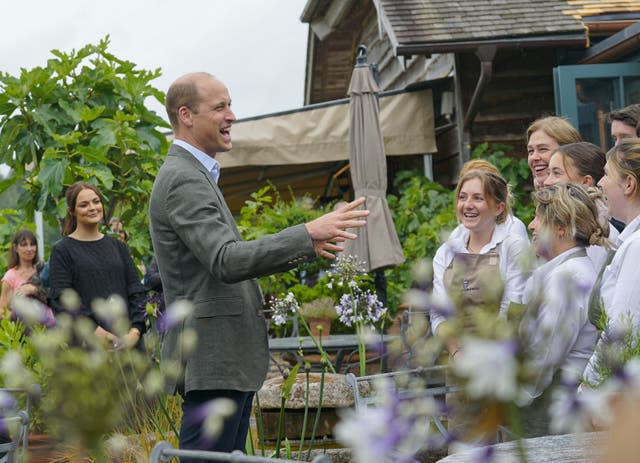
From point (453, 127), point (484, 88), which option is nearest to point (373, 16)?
point (453, 127)

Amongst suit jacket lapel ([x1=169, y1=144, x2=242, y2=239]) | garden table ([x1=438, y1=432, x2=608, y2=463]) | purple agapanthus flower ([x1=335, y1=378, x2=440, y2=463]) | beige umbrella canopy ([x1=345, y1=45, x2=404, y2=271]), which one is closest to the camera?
purple agapanthus flower ([x1=335, y1=378, x2=440, y2=463])

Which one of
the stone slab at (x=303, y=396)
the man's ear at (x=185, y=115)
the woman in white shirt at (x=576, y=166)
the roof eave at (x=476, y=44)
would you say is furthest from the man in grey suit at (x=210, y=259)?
the roof eave at (x=476, y=44)

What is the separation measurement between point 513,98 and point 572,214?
7200 mm

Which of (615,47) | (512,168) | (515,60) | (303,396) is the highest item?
(515,60)

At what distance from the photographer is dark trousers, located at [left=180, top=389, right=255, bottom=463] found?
8.66 ft

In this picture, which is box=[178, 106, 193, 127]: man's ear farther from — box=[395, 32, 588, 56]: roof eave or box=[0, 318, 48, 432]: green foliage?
box=[395, 32, 588, 56]: roof eave

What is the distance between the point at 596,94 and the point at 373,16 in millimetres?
6085

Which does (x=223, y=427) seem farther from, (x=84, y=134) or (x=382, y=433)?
(x=84, y=134)

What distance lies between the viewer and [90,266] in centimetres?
517

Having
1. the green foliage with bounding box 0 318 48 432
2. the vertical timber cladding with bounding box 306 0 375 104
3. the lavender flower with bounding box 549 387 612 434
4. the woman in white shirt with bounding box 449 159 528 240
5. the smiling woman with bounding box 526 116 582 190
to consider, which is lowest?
the green foliage with bounding box 0 318 48 432

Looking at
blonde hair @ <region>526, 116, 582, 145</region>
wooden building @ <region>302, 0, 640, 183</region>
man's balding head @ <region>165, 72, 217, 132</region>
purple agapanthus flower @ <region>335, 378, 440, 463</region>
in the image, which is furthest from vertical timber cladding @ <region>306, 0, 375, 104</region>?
purple agapanthus flower @ <region>335, 378, 440, 463</region>

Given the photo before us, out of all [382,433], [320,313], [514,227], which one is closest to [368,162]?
[320,313]

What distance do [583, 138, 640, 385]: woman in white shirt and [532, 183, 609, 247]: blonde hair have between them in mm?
91

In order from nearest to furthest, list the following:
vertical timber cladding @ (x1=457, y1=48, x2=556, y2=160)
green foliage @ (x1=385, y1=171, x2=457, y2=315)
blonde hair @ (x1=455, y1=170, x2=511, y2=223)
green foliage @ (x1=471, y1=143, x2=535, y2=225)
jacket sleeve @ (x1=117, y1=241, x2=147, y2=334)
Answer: blonde hair @ (x1=455, y1=170, x2=511, y2=223)
jacket sleeve @ (x1=117, y1=241, x2=147, y2=334)
green foliage @ (x1=385, y1=171, x2=457, y2=315)
green foliage @ (x1=471, y1=143, x2=535, y2=225)
vertical timber cladding @ (x1=457, y1=48, x2=556, y2=160)
